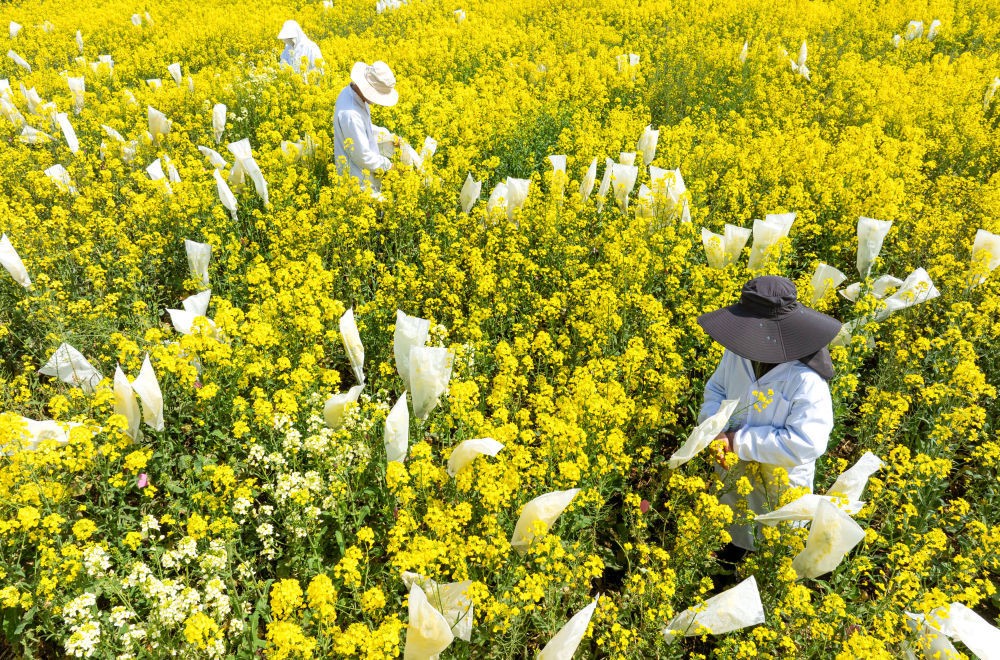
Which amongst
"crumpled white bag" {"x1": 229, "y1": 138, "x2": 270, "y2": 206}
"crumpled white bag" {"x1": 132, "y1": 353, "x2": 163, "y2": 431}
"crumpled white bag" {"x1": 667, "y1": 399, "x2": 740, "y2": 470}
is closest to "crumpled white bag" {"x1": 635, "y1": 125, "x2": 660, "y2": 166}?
"crumpled white bag" {"x1": 229, "y1": 138, "x2": 270, "y2": 206}

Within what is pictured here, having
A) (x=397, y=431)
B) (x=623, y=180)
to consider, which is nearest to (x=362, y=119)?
(x=623, y=180)

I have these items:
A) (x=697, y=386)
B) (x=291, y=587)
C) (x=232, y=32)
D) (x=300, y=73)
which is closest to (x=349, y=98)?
(x=300, y=73)

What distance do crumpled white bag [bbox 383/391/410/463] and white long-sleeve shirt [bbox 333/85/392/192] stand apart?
3.49 metres

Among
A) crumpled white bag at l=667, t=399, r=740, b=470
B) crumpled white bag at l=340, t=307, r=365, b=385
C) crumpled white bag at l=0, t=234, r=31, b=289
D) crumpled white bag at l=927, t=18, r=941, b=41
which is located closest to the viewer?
crumpled white bag at l=667, t=399, r=740, b=470

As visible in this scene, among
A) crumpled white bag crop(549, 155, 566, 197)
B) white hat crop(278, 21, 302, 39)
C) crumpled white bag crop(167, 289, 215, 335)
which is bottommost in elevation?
crumpled white bag crop(549, 155, 566, 197)

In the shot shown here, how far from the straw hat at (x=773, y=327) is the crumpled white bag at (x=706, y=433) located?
0.29 meters

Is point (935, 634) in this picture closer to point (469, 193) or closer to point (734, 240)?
point (734, 240)

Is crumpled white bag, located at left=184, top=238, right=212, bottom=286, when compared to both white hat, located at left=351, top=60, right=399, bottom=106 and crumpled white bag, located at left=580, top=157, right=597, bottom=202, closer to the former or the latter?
white hat, located at left=351, top=60, right=399, bottom=106

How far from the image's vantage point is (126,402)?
3.54 meters

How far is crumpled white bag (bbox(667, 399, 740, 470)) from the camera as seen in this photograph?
3.11 m

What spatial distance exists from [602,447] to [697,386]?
1066mm

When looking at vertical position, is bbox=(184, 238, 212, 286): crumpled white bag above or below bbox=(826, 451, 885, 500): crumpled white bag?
above

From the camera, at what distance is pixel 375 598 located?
269 cm

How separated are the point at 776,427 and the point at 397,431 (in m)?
1.99
